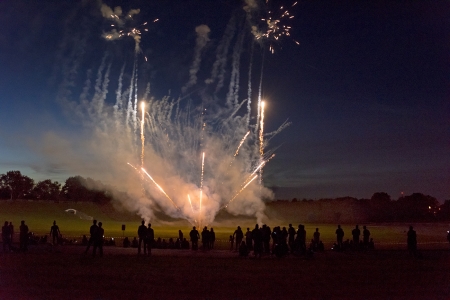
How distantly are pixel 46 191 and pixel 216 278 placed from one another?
340ft

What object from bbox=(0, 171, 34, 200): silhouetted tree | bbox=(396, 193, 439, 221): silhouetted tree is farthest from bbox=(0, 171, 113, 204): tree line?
bbox=(396, 193, 439, 221): silhouetted tree

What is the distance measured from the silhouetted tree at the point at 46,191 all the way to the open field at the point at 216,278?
9422 cm

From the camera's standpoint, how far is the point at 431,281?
1091cm

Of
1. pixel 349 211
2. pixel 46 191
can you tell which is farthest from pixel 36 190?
pixel 349 211

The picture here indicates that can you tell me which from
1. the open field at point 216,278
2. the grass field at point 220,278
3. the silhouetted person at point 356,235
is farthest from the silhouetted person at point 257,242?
Answer: the silhouetted person at point 356,235

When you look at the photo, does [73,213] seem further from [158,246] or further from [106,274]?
[106,274]

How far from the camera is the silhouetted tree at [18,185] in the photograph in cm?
10144

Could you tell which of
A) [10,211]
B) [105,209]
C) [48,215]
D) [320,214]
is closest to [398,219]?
[320,214]

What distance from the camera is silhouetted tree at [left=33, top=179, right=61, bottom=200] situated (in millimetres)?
102806

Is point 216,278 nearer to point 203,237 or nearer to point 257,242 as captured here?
point 257,242

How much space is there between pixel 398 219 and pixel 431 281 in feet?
231

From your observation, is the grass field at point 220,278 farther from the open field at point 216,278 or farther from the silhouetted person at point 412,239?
the silhouetted person at point 412,239

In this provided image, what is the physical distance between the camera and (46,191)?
10506 cm

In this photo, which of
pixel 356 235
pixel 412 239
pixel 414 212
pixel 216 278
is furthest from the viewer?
pixel 414 212
